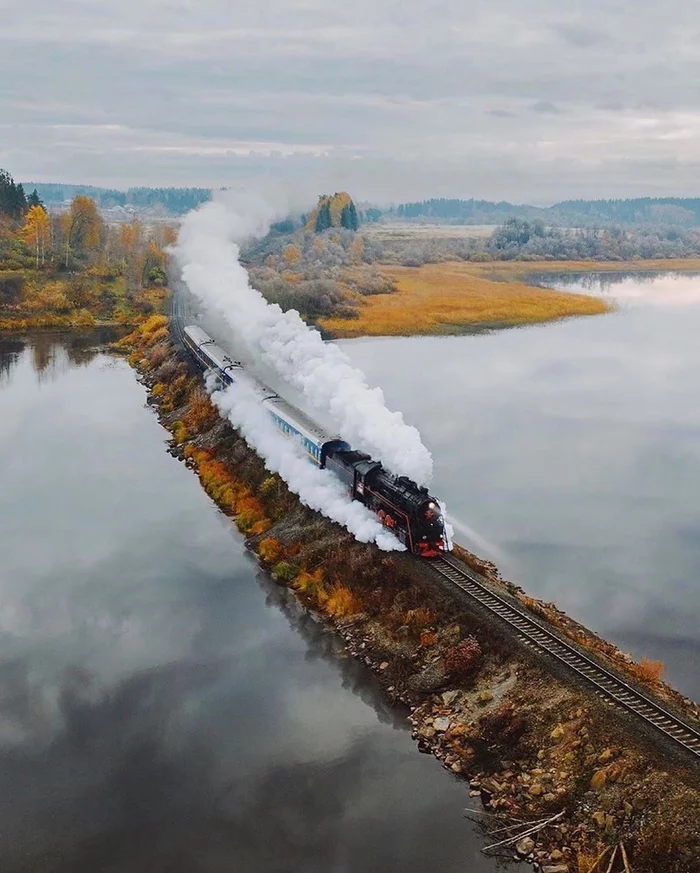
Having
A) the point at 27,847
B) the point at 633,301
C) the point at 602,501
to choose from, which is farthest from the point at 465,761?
the point at 633,301

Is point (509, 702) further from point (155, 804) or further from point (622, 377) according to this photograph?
point (622, 377)

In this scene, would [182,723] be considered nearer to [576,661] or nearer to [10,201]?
[576,661]

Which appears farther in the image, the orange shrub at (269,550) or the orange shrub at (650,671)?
the orange shrub at (269,550)

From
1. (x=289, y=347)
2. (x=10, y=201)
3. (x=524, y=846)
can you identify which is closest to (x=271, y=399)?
(x=289, y=347)

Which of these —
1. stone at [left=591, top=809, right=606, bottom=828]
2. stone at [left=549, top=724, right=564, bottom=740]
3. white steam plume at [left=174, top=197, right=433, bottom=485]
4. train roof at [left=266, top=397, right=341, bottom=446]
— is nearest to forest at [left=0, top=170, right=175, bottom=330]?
white steam plume at [left=174, top=197, right=433, bottom=485]

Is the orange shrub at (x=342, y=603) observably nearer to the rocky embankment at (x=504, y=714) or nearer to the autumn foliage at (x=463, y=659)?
the rocky embankment at (x=504, y=714)

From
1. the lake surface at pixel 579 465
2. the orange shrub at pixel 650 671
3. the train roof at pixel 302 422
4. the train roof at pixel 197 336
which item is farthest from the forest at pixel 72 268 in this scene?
the orange shrub at pixel 650 671
